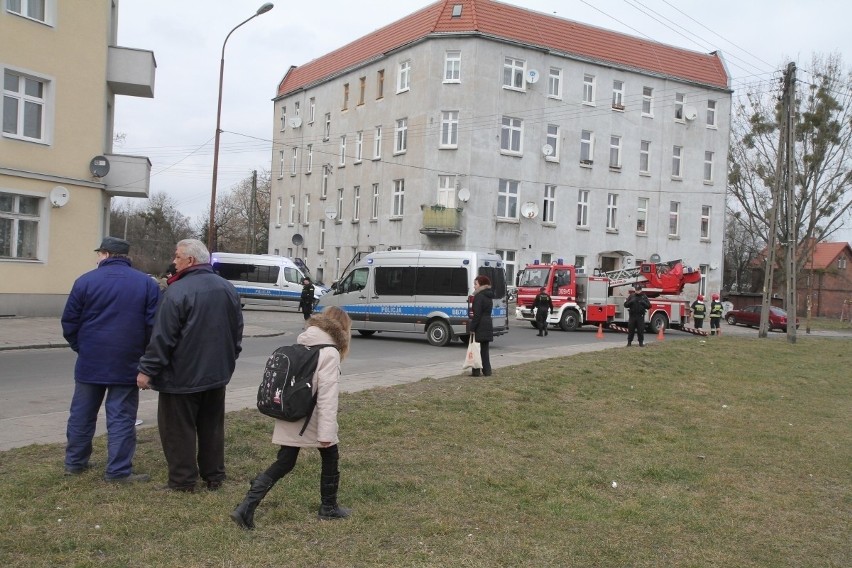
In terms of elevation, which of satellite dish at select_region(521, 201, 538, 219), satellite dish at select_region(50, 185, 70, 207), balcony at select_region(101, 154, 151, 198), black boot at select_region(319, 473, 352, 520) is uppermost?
satellite dish at select_region(521, 201, 538, 219)

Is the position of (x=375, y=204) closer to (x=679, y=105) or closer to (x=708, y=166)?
→ (x=679, y=105)

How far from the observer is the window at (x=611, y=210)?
43.5 meters

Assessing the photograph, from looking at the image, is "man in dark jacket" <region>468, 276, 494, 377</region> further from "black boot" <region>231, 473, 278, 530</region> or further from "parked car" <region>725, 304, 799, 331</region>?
"parked car" <region>725, 304, 799, 331</region>

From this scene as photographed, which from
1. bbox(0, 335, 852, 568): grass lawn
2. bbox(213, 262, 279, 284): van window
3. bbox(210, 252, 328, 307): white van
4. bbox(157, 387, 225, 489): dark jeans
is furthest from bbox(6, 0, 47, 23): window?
bbox(157, 387, 225, 489): dark jeans

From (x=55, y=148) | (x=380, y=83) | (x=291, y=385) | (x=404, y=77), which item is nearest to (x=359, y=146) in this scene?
(x=380, y=83)

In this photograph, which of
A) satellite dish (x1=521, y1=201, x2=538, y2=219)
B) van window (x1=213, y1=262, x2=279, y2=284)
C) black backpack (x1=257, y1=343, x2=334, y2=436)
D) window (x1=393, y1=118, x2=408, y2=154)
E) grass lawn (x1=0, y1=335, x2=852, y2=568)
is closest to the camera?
grass lawn (x1=0, y1=335, x2=852, y2=568)

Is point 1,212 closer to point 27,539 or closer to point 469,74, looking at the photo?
point 27,539

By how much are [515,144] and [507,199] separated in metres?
2.93

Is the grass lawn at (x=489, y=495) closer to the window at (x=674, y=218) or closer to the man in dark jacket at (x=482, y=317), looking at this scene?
the man in dark jacket at (x=482, y=317)

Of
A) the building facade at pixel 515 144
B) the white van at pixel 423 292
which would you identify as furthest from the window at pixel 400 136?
the white van at pixel 423 292

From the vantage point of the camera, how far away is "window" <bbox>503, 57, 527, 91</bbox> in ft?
130

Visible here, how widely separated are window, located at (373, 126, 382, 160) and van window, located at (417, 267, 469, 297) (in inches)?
908

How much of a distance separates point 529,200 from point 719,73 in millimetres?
17607

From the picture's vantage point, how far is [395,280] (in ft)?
70.7
